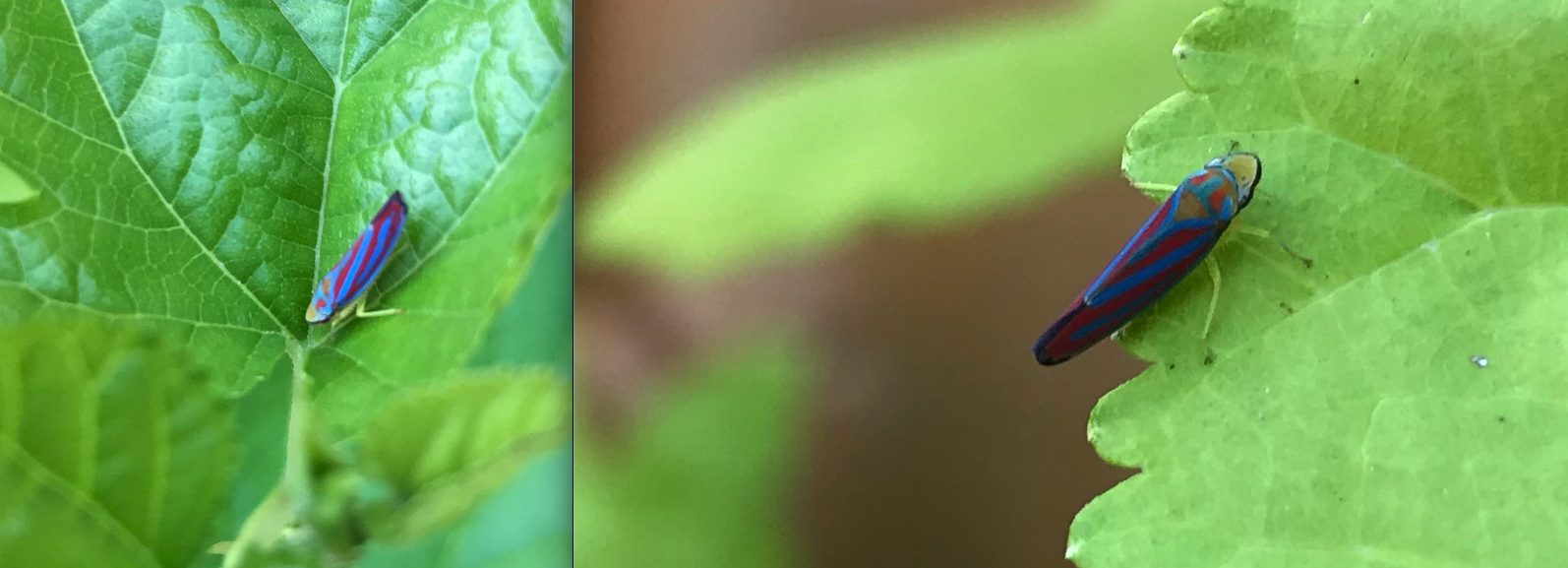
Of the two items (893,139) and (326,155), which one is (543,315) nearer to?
(326,155)

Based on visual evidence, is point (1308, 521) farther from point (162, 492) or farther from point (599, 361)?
point (162, 492)

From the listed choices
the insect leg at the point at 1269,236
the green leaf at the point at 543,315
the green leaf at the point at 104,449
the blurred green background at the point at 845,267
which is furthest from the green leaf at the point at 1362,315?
the green leaf at the point at 104,449

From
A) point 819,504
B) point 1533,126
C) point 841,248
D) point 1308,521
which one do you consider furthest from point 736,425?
point 1533,126

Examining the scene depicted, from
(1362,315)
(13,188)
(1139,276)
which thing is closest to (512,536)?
(13,188)

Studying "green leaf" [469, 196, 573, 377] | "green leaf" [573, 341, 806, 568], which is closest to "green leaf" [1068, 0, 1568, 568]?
"green leaf" [573, 341, 806, 568]

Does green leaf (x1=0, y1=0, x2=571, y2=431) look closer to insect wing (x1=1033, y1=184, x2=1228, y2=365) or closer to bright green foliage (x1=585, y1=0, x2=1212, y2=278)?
bright green foliage (x1=585, y1=0, x2=1212, y2=278)

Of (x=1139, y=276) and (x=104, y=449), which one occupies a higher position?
(x=1139, y=276)

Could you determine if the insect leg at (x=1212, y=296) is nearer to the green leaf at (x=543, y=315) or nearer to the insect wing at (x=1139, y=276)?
the insect wing at (x=1139, y=276)
